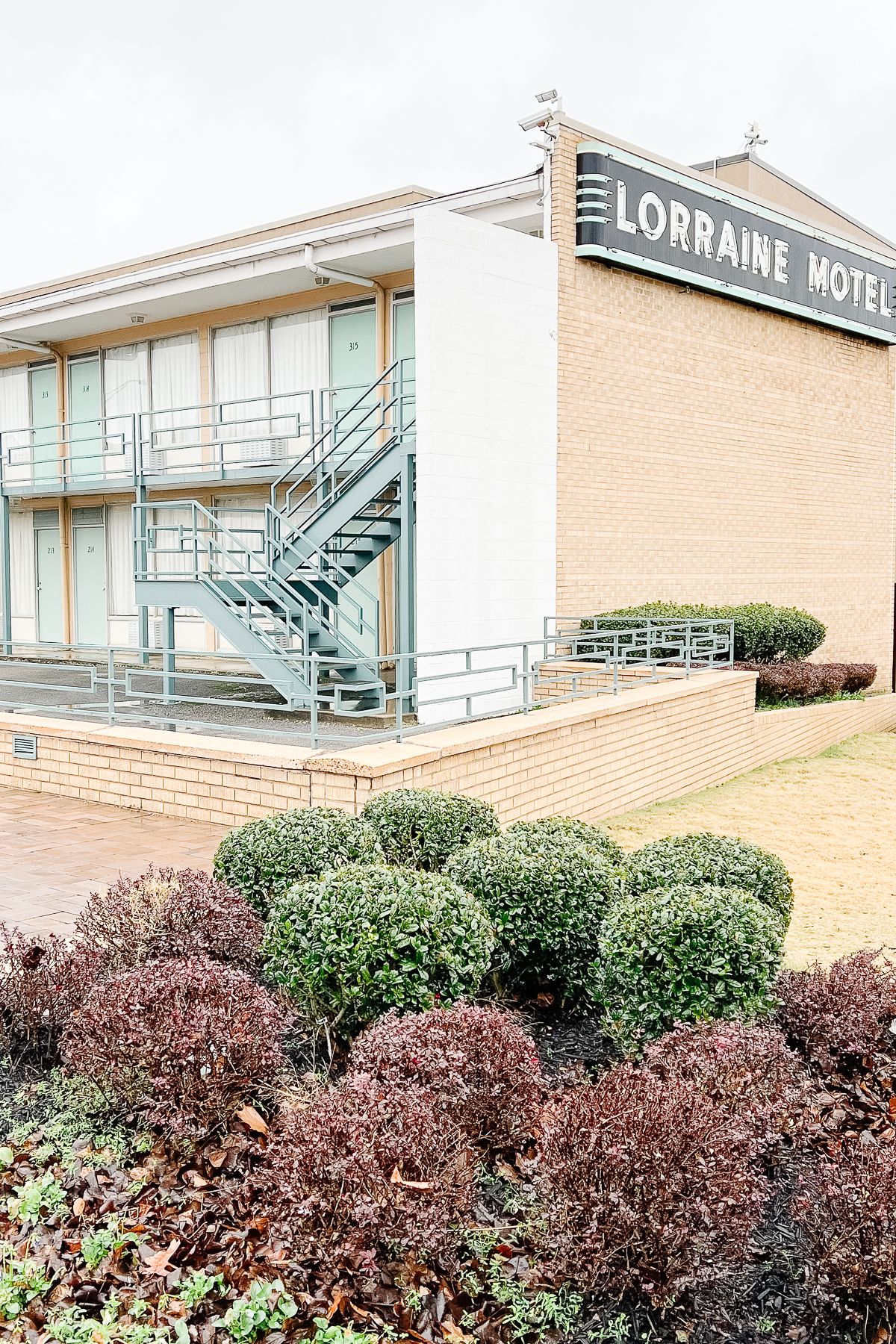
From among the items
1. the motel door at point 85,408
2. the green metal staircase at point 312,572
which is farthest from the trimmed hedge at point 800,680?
the motel door at point 85,408

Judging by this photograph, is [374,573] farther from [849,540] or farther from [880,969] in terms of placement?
[880,969]

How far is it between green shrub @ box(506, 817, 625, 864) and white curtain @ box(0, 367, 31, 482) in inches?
738

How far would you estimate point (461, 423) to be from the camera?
13.6m

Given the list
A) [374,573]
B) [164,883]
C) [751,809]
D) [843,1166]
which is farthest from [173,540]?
[843,1166]

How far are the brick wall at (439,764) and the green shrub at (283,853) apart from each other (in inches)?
77.6

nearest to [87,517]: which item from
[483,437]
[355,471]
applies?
[355,471]

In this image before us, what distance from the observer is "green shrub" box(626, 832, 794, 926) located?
5773 millimetres

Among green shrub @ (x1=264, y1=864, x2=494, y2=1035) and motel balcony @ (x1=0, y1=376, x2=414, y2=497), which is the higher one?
motel balcony @ (x1=0, y1=376, x2=414, y2=497)

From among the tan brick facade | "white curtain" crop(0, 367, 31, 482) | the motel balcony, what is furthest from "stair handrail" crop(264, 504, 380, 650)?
"white curtain" crop(0, 367, 31, 482)

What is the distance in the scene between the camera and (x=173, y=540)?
67.1ft

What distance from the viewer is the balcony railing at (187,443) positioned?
17.2 metres

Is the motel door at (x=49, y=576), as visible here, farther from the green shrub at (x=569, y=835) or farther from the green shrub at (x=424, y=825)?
the green shrub at (x=569, y=835)

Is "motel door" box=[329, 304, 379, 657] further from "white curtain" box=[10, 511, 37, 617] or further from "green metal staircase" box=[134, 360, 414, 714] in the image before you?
"white curtain" box=[10, 511, 37, 617]

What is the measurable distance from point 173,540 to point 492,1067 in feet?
56.3
